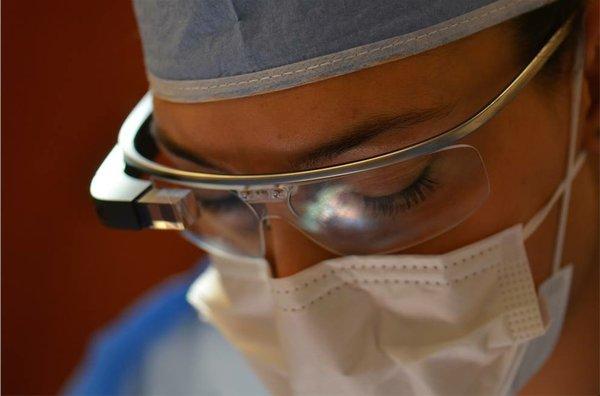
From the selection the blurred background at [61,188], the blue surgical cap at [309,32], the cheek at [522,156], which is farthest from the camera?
the blurred background at [61,188]

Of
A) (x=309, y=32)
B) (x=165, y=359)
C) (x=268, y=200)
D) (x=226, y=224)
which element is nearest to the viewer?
(x=309, y=32)

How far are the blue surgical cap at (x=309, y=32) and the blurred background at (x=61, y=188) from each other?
590 millimetres

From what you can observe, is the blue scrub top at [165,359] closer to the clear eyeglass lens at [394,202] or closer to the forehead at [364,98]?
the clear eyeglass lens at [394,202]

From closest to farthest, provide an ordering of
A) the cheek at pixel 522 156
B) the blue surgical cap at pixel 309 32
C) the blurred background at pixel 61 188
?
the blue surgical cap at pixel 309 32
the cheek at pixel 522 156
the blurred background at pixel 61 188

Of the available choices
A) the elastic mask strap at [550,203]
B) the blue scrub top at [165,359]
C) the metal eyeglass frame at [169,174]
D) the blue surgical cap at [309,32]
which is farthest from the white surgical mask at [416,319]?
the blue scrub top at [165,359]

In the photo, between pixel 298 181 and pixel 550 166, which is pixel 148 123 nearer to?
pixel 298 181

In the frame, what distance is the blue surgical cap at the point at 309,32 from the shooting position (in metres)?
0.76

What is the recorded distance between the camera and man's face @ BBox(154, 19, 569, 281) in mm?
791

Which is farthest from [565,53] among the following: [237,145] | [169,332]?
[169,332]

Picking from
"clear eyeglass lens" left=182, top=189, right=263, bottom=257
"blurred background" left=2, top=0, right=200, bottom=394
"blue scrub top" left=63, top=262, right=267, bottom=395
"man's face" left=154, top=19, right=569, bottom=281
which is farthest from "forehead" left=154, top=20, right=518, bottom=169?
"blue scrub top" left=63, top=262, right=267, bottom=395

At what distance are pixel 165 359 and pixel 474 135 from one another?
1.10 metres

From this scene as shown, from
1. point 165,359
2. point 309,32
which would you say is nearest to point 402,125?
point 309,32

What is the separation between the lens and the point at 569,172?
957 millimetres

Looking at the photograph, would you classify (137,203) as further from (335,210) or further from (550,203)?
(550,203)
